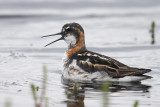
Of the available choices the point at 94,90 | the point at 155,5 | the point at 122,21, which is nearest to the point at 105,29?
the point at 122,21

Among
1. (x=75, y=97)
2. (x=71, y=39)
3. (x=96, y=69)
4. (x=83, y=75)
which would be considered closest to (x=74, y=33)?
(x=71, y=39)

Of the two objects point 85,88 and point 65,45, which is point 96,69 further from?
point 65,45

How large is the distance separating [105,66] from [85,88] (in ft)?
2.98

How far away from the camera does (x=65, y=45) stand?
51.3 ft

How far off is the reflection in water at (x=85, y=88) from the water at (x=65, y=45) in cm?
2

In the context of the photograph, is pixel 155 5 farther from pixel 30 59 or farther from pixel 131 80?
pixel 131 80

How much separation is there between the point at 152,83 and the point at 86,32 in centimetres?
766

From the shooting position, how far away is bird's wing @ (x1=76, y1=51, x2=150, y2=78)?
1049 centimetres

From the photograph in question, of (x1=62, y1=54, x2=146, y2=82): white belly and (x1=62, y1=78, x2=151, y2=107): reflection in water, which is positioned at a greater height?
(x1=62, y1=54, x2=146, y2=82): white belly

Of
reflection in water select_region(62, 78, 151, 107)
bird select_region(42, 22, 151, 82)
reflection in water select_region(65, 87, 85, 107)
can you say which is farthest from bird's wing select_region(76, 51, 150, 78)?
reflection in water select_region(65, 87, 85, 107)

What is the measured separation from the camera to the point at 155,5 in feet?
72.9

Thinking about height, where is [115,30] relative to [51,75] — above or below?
above

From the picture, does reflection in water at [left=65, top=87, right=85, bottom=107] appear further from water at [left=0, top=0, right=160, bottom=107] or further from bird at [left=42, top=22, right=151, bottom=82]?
bird at [left=42, top=22, right=151, bottom=82]

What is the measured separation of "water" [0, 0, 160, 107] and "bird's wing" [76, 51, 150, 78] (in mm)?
264
